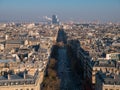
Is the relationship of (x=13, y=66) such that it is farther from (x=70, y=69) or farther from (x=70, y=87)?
(x=70, y=69)

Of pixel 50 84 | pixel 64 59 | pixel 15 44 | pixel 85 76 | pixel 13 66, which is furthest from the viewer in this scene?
pixel 15 44

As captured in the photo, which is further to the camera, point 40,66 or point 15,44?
point 15,44

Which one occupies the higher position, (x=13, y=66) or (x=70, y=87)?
(x=13, y=66)

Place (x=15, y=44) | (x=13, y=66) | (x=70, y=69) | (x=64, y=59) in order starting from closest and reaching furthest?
(x=13, y=66)
(x=70, y=69)
(x=64, y=59)
(x=15, y=44)

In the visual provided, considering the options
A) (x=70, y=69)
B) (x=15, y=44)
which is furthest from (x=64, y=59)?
(x=15, y=44)

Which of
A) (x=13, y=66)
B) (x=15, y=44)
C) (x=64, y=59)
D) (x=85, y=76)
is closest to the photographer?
(x=13, y=66)

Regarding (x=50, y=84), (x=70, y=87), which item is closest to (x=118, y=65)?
(x=70, y=87)

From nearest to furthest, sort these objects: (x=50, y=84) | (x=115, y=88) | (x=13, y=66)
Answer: (x=115, y=88) → (x=50, y=84) → (x=13, y=66)

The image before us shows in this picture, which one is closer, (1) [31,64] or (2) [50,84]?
(2) [50,84]

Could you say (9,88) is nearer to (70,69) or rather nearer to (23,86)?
(23,86)
